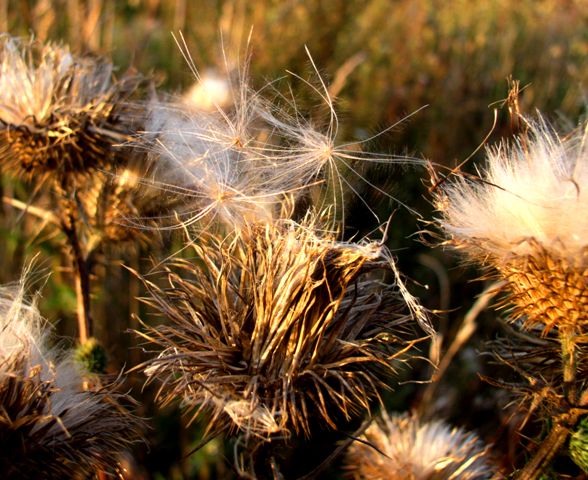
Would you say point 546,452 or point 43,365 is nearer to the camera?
point 546,452

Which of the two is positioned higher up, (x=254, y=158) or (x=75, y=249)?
(x=254, y=158)

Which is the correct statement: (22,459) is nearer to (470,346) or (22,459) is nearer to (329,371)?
(329,371)

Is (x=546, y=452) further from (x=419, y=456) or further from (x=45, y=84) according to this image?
(x=45, y=84)

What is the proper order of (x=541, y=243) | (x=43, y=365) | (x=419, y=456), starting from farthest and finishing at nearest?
(x=419, y=456), (x=43, y=365), (x=541, y=243)

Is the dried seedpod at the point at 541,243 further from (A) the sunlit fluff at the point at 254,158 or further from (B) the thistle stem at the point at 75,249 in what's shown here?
(B) the thistle stem at the point at 75,249

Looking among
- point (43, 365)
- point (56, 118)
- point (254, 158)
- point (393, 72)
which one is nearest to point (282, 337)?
point (254, 158)

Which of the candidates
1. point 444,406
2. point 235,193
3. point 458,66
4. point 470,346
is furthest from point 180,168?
point 458,66

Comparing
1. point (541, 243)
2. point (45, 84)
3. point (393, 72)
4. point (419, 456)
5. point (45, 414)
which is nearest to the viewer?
point (541, 243)

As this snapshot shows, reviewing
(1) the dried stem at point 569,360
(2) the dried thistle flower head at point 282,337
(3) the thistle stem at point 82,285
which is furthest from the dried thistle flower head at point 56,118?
(1) the dried stem at point 569,360
